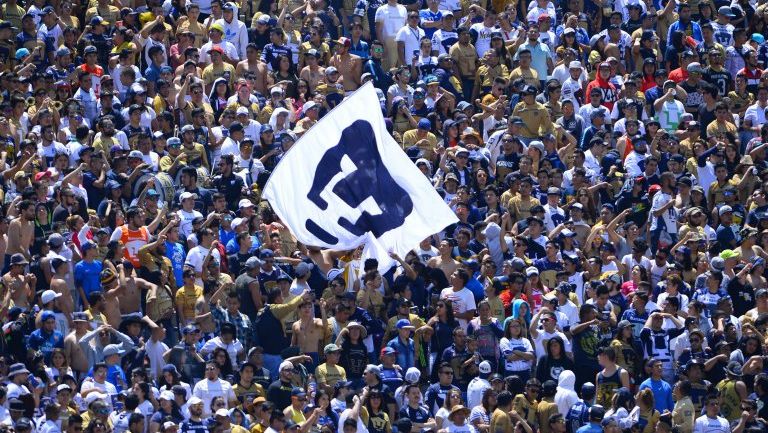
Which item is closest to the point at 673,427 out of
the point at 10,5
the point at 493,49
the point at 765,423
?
the point at 765,423

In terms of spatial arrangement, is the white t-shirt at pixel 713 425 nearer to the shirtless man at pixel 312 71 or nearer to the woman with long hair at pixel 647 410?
the woman with long hair at pixel 647 410

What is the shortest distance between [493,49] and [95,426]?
1103cm

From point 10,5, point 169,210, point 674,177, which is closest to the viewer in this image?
point 169,210

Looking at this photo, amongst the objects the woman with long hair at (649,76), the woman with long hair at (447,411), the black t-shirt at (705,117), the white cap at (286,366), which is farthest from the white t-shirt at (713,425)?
the woman with long hair at (649,76)

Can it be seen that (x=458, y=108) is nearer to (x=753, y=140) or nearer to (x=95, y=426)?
(x=753, y=140)

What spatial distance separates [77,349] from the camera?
75.6 feet

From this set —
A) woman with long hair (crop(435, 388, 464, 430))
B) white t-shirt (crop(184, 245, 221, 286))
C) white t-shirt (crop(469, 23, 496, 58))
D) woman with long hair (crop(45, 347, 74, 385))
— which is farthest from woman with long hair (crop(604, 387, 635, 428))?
white t-shirt (crop(469, 23, 496, 58))

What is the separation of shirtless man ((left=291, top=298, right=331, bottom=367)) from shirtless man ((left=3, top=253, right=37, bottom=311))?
9.95 ft

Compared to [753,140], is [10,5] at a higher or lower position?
higher

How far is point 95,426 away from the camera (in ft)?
70.8

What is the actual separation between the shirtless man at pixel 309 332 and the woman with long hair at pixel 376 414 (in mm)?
1017

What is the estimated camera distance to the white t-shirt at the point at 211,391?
74.1 feet

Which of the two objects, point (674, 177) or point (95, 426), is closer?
point (95, 426)

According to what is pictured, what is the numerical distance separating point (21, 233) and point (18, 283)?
100cm
